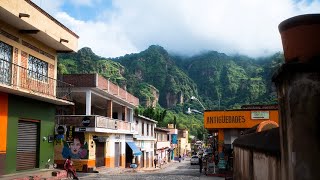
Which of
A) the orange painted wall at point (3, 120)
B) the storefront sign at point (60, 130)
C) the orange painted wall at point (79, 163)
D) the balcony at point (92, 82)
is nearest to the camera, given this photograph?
the orange painted wall at point (3, 120)

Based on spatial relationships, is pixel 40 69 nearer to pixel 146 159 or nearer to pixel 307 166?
pixel 307 166

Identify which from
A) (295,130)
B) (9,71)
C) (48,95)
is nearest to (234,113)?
(48,95)

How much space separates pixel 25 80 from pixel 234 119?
19507 millimetres

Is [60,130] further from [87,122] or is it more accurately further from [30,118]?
[87,122]

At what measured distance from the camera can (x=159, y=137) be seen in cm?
7031

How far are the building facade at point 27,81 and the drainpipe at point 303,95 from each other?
14.6 metres

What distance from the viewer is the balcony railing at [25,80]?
18.5 metres

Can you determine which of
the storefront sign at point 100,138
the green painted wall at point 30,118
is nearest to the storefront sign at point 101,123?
the storefront sign at point 100,138

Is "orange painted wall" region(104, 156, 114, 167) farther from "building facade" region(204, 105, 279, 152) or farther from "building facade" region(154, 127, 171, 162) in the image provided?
"building facade" region(154, 127, 171, 162)

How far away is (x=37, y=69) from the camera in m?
Result: 22.1

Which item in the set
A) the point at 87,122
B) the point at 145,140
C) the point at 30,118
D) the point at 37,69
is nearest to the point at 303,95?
the point at 30,118

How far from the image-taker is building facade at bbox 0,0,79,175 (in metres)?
18.5

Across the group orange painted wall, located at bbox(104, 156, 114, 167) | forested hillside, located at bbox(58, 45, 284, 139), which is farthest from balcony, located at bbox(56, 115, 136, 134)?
forested hillside, located at bbox(58, 45, 284, 139)

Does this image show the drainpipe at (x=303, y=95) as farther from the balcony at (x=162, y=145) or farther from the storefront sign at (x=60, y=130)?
the balcony at (x=162, y=145)
